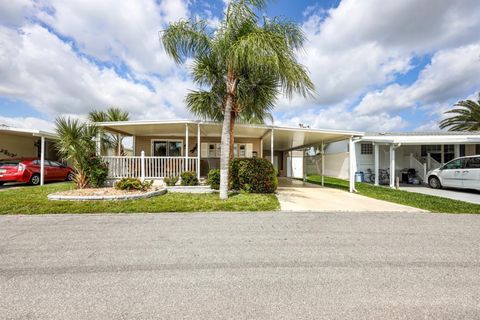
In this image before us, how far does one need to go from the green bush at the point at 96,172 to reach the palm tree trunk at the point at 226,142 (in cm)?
487

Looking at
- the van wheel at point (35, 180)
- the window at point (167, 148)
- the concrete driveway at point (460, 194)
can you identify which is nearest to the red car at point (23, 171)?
the van wheel at point (35, 180)

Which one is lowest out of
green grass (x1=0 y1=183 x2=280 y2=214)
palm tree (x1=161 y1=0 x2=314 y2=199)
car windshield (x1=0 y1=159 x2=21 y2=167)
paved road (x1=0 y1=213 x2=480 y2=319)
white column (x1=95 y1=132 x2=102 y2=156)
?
paved road (x1=0 y1=213 x2=480 y2=319)

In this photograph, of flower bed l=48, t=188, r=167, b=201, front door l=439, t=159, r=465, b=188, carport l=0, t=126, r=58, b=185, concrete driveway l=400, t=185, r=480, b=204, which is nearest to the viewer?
flower bed l=48, t=188, r=167, b=201

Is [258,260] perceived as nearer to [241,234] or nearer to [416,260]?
[241,234]

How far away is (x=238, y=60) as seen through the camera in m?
6.66

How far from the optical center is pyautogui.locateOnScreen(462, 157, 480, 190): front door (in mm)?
9531

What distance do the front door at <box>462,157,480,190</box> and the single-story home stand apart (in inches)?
118

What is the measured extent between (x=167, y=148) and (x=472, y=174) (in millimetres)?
15207

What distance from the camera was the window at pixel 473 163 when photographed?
962cm

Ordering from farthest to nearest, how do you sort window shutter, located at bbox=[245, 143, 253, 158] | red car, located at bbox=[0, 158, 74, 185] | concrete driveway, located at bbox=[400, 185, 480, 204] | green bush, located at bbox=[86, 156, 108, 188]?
window shutter, located at bbox=[245, 143, 253, 158], red car, located at bbox=[0, 158, 74, 185], green bush, located at bbox=[86, 156, 108, 188], concrete driveway, located at bbox=[400, 185, 480, 204]

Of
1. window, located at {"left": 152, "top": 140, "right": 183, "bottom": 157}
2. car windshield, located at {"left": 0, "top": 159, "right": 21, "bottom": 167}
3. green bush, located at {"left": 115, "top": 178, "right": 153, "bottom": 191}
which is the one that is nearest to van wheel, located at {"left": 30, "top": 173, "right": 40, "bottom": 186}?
car windshield, located at {"left": 0, "top": 159, "right": 21, "bottom": 167}

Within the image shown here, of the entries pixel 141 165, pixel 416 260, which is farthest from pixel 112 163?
pixel 416 260

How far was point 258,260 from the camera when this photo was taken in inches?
123

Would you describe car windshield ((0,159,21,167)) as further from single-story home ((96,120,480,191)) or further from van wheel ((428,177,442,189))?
van wheel ((428,177,442,189))
